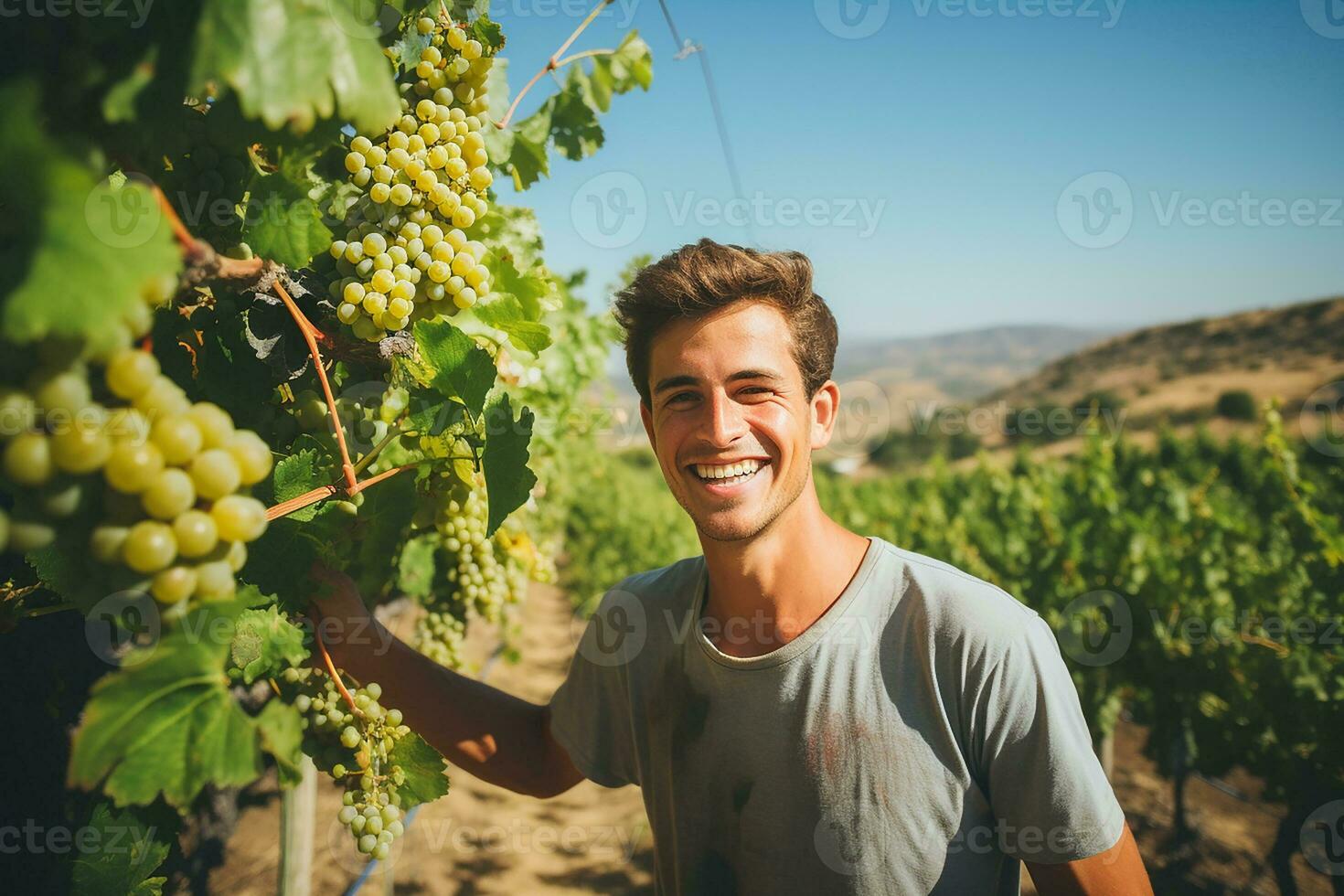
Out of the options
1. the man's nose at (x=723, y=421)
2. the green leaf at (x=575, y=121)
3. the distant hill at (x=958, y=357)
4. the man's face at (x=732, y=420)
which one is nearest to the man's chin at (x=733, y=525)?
the man's face at (x=732, y=420)

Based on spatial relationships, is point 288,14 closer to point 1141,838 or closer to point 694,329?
point 694,329

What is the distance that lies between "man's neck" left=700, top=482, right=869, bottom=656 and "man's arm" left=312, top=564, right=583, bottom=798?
2.07 ft

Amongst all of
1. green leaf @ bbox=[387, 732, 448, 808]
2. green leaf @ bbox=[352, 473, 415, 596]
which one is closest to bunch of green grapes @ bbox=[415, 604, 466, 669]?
green leaf @ bbox=[352, 473, 415, 596]

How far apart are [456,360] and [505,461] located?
20cm

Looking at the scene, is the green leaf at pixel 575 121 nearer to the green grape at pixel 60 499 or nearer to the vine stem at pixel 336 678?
the vine stem at pixel 336 678

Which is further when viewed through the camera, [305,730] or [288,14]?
[305,730]

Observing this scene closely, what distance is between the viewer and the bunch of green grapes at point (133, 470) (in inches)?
24.9

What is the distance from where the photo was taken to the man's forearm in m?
1.70

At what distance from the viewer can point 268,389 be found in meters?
1.21

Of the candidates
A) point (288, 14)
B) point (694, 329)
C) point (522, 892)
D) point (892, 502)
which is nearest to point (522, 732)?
point (694, 329)

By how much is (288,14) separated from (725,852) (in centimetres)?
191

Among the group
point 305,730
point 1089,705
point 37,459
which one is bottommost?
point 1089,705

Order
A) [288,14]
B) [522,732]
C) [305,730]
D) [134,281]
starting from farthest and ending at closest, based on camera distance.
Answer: [522,732] < [305,730] < [288,14] < [134,281]

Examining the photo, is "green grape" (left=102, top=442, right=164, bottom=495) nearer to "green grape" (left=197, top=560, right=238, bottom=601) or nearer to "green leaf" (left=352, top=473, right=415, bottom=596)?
"green grape" (left=197, top=560, right=238, bottom=601)
